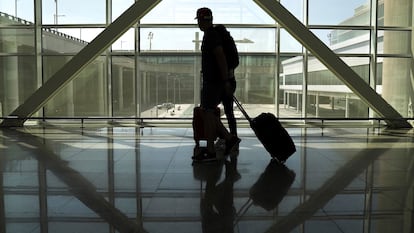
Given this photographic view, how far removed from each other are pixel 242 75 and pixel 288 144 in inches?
302

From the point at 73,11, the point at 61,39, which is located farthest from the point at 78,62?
the point at 73,11

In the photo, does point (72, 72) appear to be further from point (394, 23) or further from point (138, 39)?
point (394, 23)

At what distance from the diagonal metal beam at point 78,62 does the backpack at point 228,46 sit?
5011mm

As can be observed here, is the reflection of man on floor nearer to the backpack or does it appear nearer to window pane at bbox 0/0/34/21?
the backpack

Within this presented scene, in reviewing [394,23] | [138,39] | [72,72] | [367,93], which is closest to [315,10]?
[394,23]

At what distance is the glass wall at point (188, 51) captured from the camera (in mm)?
12266

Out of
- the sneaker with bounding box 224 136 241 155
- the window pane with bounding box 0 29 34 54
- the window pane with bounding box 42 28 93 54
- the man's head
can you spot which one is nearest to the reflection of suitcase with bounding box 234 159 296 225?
the sneaker with bounding box 224 136 241 155

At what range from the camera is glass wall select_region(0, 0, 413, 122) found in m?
12.3

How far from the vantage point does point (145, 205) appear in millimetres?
3533

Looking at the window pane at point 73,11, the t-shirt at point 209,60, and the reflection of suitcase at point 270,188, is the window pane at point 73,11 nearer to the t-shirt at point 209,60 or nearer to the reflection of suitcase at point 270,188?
the t-shirt at point 209,60

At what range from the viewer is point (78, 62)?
33.7 feet

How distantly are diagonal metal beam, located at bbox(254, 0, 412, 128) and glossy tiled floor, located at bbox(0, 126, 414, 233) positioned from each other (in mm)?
3478

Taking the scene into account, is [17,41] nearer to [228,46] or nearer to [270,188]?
[228,46]

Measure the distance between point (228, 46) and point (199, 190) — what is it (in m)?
2.40
